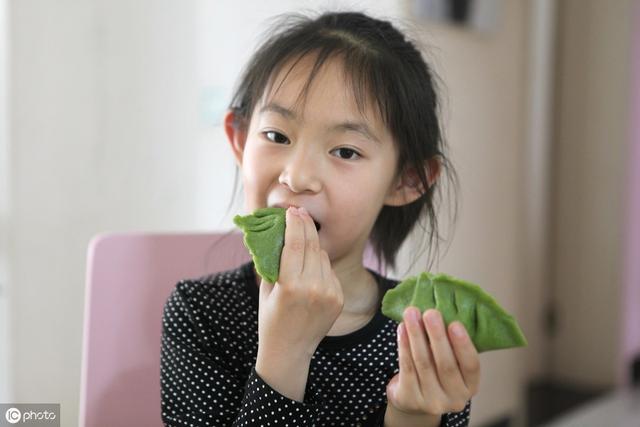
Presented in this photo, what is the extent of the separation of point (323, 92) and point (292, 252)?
0.22 m

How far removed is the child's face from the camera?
2.62 feet

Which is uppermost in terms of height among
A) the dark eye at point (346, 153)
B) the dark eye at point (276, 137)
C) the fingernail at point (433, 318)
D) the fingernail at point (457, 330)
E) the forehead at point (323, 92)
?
the forehead at point (323, 92)

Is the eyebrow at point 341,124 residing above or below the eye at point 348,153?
above

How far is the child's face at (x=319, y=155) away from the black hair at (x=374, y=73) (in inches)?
0.8

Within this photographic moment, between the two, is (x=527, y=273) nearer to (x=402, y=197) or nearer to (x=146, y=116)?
(x=146, y=116)

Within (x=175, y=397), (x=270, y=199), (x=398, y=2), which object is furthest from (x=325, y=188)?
(x=398, y=2)

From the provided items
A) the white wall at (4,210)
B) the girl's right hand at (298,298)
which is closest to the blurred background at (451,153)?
the white wall at (4,210)

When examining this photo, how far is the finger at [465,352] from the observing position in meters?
0.61

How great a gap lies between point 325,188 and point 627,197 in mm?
2344

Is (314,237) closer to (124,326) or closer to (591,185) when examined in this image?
(124,326)

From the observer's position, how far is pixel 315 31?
90 centimetres

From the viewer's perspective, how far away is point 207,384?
32.2 inches

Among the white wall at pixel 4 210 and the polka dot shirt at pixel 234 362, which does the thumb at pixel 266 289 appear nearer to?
the polka dot shirt at pixel 234 362

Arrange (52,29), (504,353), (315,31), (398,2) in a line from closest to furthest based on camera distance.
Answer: (315,31) < (52,29) < (398,2) < (504,353)
